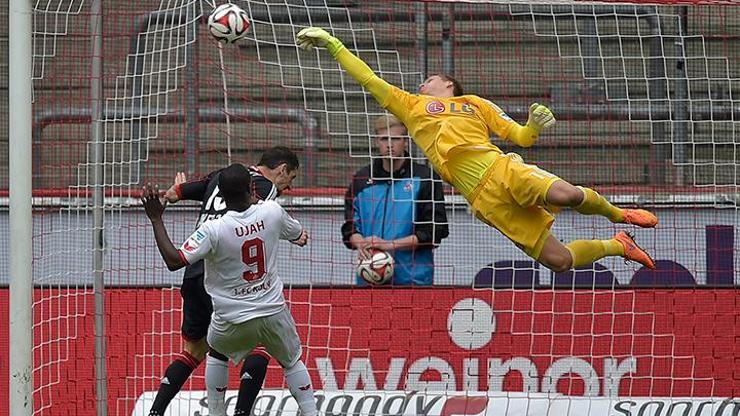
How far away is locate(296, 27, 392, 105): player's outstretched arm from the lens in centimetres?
752

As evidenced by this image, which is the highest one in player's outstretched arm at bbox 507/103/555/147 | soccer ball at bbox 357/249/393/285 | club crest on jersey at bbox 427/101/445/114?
club crest on jersey at bbox 427/101/445/114

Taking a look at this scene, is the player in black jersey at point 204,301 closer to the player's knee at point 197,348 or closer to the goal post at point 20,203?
the player's knee at point 197,348

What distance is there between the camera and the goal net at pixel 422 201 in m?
8.56

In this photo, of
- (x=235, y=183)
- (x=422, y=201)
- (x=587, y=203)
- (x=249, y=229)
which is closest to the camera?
(x=235, y=183)

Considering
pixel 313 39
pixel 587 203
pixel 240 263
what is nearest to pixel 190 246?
pixel 240 263

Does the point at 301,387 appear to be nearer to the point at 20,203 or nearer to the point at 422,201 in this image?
the point at 422,201

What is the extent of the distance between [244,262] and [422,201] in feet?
5.83

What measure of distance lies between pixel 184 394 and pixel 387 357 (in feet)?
4.69

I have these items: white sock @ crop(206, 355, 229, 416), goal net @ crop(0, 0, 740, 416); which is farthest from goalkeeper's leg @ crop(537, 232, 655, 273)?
white sock @ crop(206, 355, 229, 416)

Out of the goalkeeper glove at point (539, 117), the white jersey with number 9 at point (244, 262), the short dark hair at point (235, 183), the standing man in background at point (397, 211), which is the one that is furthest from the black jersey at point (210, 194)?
the goalkeeper glove at point (539, 117)

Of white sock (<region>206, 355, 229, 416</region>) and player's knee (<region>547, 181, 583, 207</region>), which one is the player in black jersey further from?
player's knee (<region>547, 181, 583, 207</region>)

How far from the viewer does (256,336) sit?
7.32 metres

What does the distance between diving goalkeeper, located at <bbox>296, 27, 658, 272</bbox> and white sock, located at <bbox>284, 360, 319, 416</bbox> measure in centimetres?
146

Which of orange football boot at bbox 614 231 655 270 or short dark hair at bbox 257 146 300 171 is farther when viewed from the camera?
short dark hair at bbox 257 146 300 171
